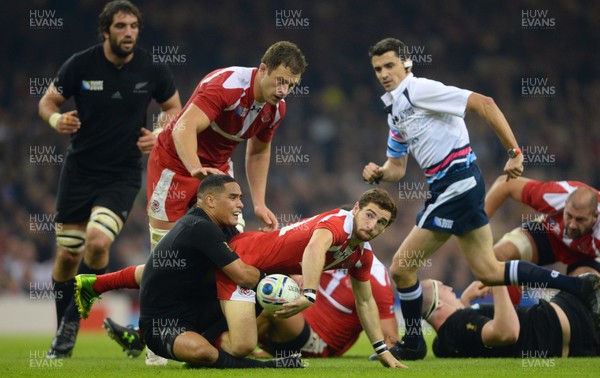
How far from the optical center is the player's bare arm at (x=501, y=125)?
21.1 ft

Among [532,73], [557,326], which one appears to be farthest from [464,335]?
[532,73]

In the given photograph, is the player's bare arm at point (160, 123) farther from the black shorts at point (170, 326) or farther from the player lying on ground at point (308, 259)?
the black shorts at point (170, 326)

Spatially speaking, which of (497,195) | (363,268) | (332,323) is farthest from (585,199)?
(332,323)

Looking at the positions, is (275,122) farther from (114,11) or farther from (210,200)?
(114,11)

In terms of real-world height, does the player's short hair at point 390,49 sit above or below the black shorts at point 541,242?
above

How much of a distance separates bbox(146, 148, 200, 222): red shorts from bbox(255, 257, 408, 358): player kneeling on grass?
46.5 inches

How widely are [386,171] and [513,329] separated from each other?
164 cm

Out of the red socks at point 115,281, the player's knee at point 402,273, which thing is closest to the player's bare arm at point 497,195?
the player's knee at point 402,273

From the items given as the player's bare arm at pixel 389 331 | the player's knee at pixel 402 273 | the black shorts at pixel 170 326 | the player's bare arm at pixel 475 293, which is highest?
the player's knee at pixel 402 273

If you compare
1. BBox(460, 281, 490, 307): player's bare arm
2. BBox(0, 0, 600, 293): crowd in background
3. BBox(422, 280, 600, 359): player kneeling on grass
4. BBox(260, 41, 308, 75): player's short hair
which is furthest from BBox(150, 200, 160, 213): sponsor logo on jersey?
BBox(0, 0, 600, 293): crowd in background

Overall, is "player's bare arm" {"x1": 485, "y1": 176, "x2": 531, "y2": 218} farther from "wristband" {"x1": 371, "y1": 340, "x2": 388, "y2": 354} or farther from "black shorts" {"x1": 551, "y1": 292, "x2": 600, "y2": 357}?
"wristband" {"x1": 371, "y1": 340, "x2": 388, "y2": 354}

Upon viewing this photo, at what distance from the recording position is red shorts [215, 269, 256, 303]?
611cm

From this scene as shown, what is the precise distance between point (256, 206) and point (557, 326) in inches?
101

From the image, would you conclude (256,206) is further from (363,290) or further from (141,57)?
(141,57)
